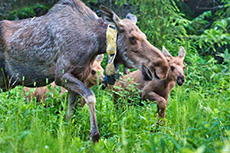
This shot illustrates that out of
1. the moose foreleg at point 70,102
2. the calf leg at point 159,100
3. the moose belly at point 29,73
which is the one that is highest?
the moose belly at point 29,73

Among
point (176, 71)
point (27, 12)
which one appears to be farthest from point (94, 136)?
point (27, 12)

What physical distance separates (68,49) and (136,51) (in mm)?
1018

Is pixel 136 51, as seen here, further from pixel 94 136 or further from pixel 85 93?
pixel 94 136

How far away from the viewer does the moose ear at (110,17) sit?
4754 millimetres

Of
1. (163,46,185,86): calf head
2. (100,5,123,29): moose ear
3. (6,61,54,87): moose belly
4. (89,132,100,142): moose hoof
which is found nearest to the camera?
(89,132,100,142): moose hoof

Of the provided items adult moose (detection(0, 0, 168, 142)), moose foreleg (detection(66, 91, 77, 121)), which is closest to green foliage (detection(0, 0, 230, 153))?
moose foreleg (detection(66, 91, 77, 121))

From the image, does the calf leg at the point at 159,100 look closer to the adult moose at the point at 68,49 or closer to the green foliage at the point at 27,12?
the adult moose at the point at 68,49

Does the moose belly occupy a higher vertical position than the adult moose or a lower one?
lower

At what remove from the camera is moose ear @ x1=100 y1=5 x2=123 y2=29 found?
4.75 m

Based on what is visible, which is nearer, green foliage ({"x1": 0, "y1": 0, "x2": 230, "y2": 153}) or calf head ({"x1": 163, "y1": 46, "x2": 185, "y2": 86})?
green foliage ({"x1": 0, "y1": 0, "x2": 230, "y2": 153})

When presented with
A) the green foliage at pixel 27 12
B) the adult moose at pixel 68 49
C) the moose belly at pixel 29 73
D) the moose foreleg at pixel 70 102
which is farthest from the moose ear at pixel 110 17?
the green foliage at pixel 27 12

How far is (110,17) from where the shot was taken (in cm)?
481

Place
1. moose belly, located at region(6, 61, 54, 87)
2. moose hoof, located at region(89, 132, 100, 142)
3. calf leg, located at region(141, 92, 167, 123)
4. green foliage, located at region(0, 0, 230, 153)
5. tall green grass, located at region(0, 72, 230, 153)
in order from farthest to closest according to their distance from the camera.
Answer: calf leg, located at region(141, 92, 167, 123), moose belly, located at region(6, 61, 54, 87), moose hoof, located at region(89, 132, 100, 142), green foliage, located at region(0, 0, 230, 153), tall green grass, located at region(0, 72, 230, 153)

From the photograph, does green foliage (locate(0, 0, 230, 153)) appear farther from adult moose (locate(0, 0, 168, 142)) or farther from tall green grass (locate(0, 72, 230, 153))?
adult moose (locate(0, 0, 168, 142))
